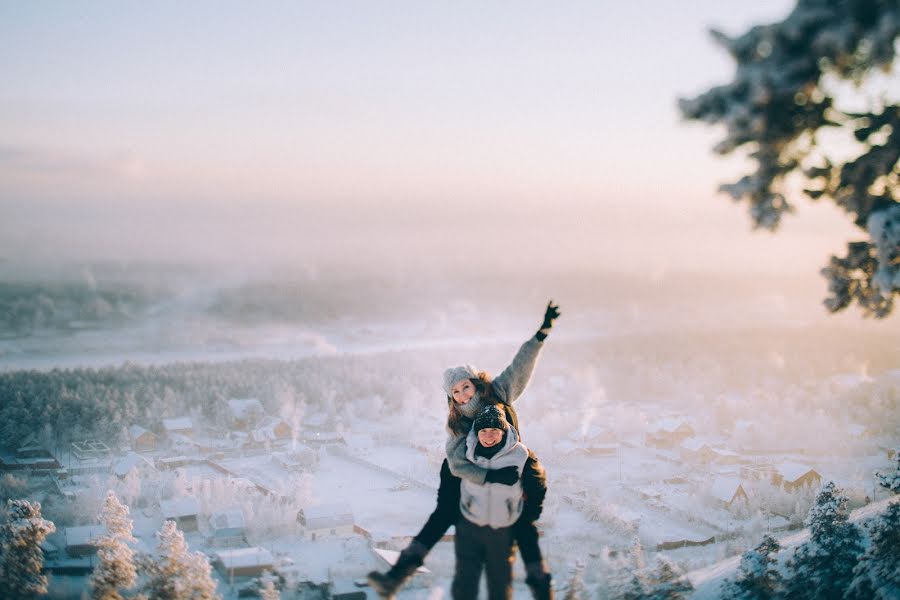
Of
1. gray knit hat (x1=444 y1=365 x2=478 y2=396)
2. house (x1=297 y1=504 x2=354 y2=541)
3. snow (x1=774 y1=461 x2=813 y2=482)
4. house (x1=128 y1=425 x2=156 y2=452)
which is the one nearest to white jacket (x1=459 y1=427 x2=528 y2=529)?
gray knit hat (x1=444 y1=365 x2=478 y2=396)

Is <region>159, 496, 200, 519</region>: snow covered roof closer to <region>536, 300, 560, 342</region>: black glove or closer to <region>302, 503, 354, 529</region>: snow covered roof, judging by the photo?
<region>302, 503, 354, 529</region>: snow covered roof

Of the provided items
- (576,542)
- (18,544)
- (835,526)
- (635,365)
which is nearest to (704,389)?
(635,365)

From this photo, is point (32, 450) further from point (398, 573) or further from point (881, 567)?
point (881, 567)

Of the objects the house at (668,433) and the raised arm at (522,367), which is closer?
the raised arm at (522,367)

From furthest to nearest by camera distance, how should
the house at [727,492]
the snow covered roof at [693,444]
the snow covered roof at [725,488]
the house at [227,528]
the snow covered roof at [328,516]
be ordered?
the snow covered roof at [693,444], the snow covered roof at [725,488], the house at [727,492], the snow covered roof at [328,516], the house at [227,528]

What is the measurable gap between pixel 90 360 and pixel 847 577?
196 feet

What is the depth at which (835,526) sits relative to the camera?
9.93m

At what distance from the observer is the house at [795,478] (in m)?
26.6

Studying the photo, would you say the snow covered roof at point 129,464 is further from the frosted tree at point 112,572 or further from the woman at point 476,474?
the woman at point 476,474

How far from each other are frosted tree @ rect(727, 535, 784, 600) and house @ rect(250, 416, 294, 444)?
32.3 m

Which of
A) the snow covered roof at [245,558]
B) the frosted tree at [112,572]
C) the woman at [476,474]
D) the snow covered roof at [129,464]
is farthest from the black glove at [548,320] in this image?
the snow covered roof at [129,464]

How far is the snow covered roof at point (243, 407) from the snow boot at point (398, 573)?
3781 centimetres

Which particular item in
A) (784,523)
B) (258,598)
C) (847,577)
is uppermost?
(847,577)

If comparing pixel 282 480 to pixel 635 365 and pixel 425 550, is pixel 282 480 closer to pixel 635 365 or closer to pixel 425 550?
pixel 425 550
